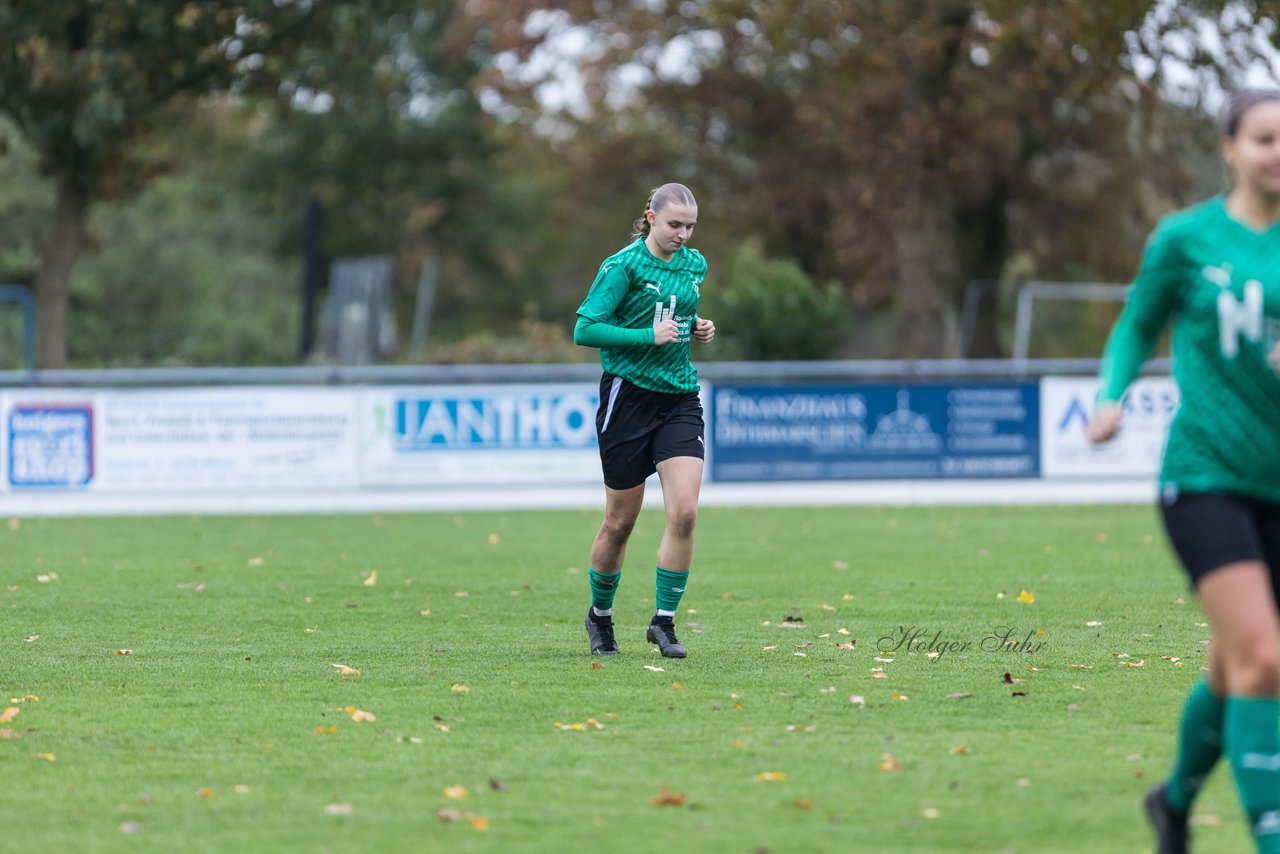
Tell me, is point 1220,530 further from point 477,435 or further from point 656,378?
point 477,435

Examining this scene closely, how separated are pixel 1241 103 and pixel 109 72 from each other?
84.7 ft

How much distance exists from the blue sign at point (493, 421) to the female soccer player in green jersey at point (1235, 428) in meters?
15.8

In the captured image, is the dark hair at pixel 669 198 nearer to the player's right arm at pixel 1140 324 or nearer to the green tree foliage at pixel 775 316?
the player's right arm at pixel 1140 324

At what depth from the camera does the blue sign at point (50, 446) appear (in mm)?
19859

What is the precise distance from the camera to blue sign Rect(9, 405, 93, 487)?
19.9m

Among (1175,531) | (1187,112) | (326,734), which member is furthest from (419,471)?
(1187,112)

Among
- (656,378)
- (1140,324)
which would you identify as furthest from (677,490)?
(1140,324)

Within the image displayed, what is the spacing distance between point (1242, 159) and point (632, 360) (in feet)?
13.6

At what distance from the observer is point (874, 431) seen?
21062 mm

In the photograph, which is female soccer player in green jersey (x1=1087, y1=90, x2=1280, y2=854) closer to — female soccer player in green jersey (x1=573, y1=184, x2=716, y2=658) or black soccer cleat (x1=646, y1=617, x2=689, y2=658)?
female soccer player in green jersey (x1=573, y1=184, x2=716, y2=658)

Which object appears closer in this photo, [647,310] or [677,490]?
[677,490]

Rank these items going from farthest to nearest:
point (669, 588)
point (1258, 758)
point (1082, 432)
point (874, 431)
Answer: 1. point (874, 431)
2. point (1082, 432)
3. point (669, 588)
4. point (1258, 758)

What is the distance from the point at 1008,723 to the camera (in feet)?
21.8

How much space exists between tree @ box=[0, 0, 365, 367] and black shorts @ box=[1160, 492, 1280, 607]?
25.6 metres
